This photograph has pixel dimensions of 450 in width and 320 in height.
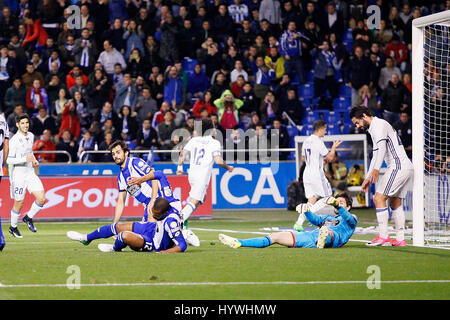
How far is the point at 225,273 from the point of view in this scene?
909cm

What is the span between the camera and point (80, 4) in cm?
2588

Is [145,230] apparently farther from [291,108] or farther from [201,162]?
[291,108]

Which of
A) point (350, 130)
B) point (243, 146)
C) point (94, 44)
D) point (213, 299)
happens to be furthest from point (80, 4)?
point (213, 299)

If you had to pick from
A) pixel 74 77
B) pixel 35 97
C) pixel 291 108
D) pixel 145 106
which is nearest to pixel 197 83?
pixel 145 106

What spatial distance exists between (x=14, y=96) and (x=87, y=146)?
3.09m

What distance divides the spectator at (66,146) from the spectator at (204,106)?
3.54m

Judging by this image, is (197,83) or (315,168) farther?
(197,83)

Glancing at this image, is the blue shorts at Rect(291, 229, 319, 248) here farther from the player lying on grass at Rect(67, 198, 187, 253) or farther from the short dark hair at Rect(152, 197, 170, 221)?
the short dark hair at Rect(152, 197, 170, 221)

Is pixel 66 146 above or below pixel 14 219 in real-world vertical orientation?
above

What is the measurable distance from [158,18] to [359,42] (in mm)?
6434

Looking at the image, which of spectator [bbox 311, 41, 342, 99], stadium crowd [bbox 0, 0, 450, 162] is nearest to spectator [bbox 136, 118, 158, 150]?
stadium crowd [bbox 0, 0, 450, 162]

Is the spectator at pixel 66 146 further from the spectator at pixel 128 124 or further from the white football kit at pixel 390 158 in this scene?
the white football kit at pixel 390 158

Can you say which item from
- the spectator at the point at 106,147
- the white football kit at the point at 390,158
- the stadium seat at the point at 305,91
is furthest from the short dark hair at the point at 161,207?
the stadium seat at the point at 305,91

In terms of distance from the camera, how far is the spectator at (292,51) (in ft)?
83.0
